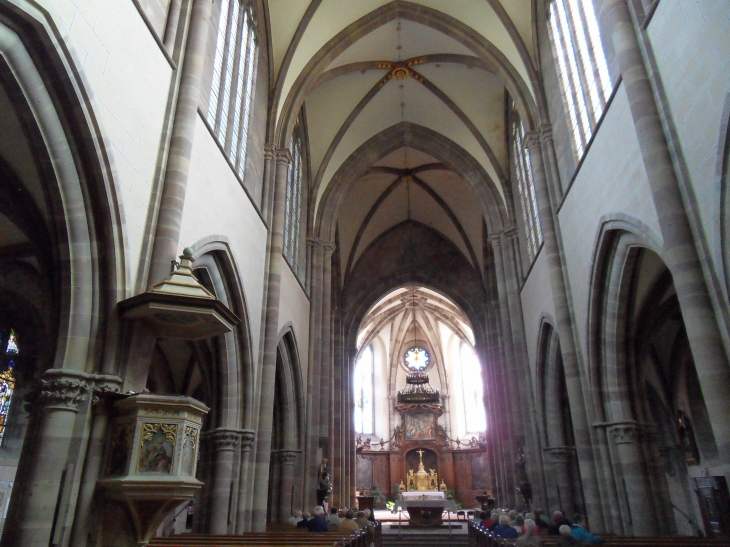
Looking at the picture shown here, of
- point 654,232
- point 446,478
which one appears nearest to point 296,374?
point 654,232

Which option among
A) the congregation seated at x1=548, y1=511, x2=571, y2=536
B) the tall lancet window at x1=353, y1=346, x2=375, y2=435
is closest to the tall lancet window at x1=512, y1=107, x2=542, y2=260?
the congregation seated at x1=548, y1=511, x2=571, y2=536

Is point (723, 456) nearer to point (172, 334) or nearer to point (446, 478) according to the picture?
point (172, 334)

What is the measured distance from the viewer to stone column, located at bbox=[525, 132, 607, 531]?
10688 mm

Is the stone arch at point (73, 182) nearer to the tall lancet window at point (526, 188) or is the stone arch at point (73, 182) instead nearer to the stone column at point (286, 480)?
the stone column at point (286, 480)

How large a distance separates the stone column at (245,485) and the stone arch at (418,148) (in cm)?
957

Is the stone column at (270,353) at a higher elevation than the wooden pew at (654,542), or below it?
higher

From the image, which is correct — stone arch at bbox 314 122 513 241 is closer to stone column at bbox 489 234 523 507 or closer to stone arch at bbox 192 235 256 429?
stone column at bbox 489 234 523 507

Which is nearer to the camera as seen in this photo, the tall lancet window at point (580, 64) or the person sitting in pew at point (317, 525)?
the person sitting in pew at point (317, 525)

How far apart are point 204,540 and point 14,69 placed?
580 cm

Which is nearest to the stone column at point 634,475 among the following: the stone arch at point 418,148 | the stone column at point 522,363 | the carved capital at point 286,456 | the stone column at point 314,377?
the stone column at point 522,363

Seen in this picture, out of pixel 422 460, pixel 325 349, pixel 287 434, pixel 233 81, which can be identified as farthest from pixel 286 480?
pixel 422 460

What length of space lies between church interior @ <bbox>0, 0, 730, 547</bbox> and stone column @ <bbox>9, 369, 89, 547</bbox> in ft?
0.07

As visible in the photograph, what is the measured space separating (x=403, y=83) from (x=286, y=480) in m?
12.4

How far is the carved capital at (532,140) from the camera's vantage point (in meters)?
13.7
